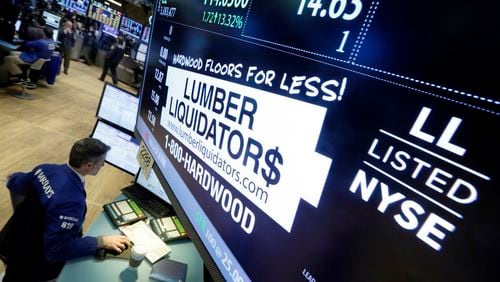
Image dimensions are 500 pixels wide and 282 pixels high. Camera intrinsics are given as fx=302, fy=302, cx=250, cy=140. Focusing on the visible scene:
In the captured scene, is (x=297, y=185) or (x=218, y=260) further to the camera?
(x=218, y=260)

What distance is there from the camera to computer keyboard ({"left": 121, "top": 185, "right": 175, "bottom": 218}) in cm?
192

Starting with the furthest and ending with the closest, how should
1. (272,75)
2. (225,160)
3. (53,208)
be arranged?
1. (53,208)
2. (225,160)
3. (272,75)

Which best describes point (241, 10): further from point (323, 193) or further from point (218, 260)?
point (218, 260)

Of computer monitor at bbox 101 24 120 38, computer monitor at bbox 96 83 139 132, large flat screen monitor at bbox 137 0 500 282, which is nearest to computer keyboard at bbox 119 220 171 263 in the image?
large flat screen monitor at bbox 137 0 500 282

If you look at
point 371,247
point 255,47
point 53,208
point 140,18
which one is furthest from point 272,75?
point 140,18

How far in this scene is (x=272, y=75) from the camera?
70 centimetres

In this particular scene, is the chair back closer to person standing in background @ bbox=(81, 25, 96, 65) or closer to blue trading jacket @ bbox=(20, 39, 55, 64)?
blue trading jacket @ bbox=(20, 39, 55, 64)

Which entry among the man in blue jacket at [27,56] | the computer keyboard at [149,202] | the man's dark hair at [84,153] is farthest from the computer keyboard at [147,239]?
the man in blue jacket at [27,56]

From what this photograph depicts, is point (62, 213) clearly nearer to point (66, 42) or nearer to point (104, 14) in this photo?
point (66, 42)

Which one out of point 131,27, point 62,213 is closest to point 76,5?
point 131,27

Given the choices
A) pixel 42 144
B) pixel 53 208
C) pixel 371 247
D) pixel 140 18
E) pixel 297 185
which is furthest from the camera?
pixel 140 18

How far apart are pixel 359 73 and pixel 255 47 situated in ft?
1.17

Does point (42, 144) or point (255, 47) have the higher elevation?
point (255, 47)

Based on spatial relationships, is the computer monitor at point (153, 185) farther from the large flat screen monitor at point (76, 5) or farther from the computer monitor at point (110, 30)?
the computer monitor at point (110, 30)
